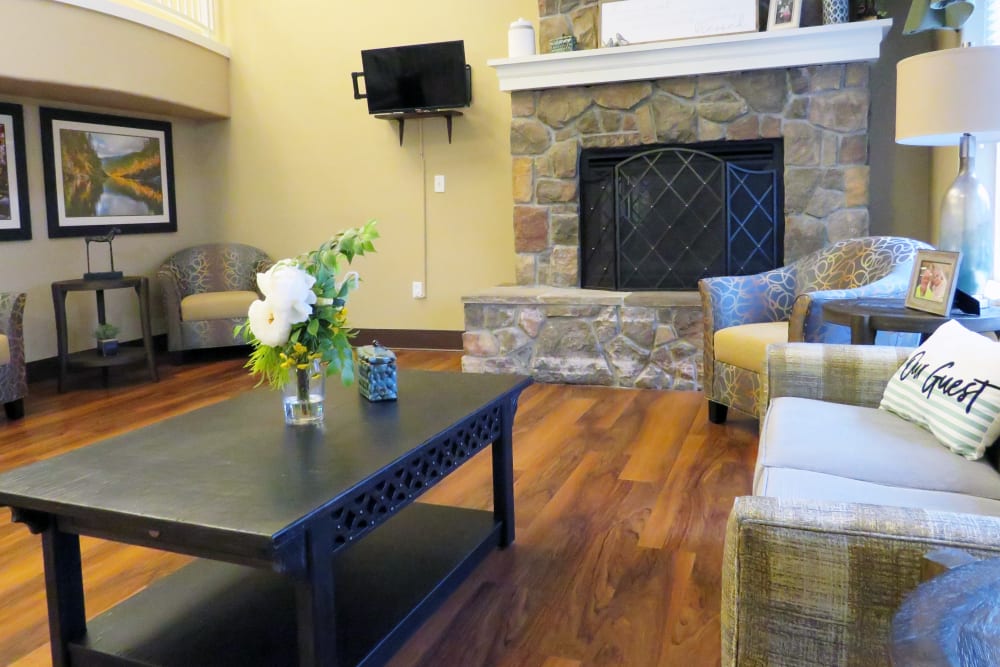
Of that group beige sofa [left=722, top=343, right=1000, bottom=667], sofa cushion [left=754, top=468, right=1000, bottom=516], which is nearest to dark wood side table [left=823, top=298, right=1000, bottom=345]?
sofa cushion [left=754, top=468, right=1000, bottom=516]

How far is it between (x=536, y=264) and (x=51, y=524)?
11.7 ft

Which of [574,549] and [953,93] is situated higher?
[953,93]

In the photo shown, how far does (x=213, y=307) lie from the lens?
17.8ft

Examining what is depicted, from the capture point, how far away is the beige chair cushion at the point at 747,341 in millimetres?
3227

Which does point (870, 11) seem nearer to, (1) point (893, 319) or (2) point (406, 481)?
(1) point (893, 319)

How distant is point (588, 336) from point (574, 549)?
7.38ft

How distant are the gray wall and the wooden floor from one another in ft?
5.21

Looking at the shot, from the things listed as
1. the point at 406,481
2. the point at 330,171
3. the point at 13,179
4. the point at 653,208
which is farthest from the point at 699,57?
the point at 13,179

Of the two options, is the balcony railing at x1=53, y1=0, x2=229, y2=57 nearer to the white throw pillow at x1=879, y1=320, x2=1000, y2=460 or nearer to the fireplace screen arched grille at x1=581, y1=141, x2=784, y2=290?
the fireplace screen arched grille at x1=581, y1=141, x2=784, y2=290

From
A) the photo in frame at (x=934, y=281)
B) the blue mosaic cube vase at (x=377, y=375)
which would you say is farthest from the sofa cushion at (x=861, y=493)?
Answer: the photo in frame at (x=934, y=281)

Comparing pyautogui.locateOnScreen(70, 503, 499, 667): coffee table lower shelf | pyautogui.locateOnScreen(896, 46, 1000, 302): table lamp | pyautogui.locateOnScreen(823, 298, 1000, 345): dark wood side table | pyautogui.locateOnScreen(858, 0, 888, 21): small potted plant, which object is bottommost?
pyautogui.locateOnScreen(70, 503, 499, 667): coffee table lower shelf

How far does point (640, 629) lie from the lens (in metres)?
1.89

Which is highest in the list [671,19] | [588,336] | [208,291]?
[671,19]

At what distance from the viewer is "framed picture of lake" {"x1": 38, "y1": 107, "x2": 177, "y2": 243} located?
5.09 m
